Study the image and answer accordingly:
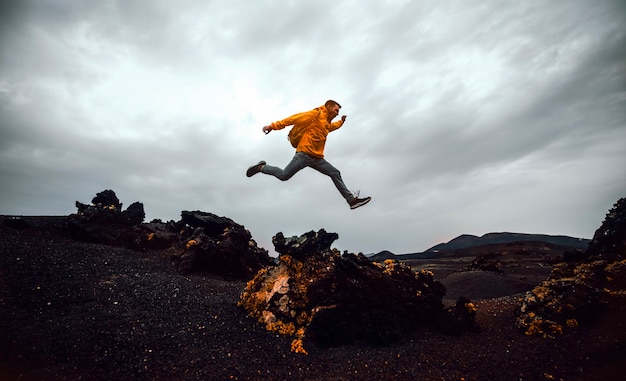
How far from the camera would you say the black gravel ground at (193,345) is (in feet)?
18.9

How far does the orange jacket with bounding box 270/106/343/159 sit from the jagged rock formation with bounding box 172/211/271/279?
8.99 metres

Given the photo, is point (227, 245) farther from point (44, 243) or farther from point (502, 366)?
point (502, 366)

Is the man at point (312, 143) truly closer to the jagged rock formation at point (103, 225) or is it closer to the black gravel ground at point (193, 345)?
the black gravel ground at point (193, 345)

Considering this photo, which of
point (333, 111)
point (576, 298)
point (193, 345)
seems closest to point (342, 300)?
point (193, 345)

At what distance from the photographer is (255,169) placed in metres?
9.57

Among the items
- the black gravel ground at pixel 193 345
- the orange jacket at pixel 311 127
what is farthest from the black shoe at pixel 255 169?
the black gravel ground at pixel 193 345

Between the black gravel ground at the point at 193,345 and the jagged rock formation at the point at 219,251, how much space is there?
16.7 feet

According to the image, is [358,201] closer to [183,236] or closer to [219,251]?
[219,251]

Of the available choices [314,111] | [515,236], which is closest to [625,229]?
[314,111]

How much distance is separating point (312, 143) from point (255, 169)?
219cm

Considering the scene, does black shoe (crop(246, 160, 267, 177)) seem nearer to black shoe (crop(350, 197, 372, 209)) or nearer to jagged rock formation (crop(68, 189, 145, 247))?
black shoe (crop(350, 197, 372, 209))

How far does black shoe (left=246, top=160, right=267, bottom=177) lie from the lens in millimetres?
9531

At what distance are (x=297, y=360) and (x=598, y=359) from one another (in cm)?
695

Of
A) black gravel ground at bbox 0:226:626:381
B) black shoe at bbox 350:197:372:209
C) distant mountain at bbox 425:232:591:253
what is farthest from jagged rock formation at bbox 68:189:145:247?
distant mountain at bbox 425:232:591:253
